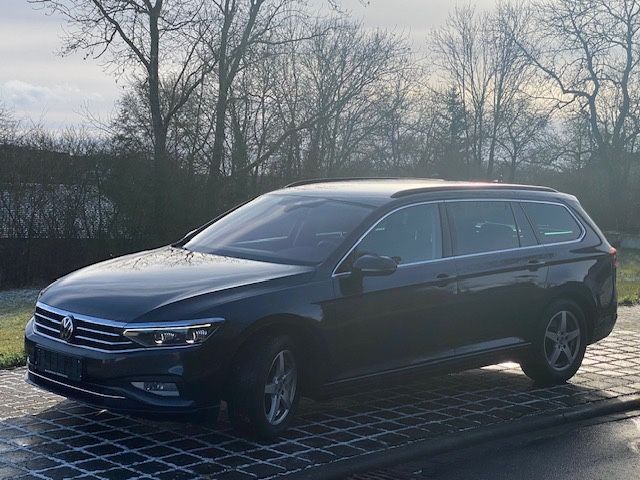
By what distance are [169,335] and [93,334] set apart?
507mm

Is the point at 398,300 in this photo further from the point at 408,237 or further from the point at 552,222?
the point at 552,222

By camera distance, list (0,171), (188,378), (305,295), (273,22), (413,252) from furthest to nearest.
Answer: (273,22) → (0,171) → (413,252) → (305,295) → (188,378)

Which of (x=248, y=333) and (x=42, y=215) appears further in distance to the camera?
(x=42, y=215)

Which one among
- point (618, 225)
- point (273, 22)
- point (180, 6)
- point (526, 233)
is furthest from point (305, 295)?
point (618, 225)

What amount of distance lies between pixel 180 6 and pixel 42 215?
781cm

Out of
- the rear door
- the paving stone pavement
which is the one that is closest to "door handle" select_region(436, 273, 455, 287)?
the rear door

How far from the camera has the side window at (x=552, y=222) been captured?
883 centimetres

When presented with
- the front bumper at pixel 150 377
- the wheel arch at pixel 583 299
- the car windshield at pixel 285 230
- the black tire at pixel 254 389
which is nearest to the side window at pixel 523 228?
the wheel arch at pixel 583 299

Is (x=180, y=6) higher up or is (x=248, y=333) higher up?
A: (x=180, y=6)

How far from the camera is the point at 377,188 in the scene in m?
8.07

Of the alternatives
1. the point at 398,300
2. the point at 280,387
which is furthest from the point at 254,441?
the point at 398,300

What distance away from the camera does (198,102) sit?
28.5 metres

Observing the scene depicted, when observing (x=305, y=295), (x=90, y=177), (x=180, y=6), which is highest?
(x=180, y=6)

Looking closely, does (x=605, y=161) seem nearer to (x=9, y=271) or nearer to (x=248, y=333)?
(x=9, y=271)
